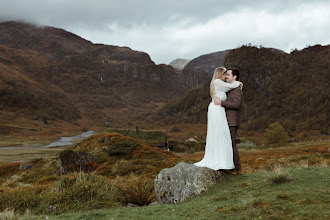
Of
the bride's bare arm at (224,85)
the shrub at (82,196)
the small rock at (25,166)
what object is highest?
the bride's bare arm at (224,85)

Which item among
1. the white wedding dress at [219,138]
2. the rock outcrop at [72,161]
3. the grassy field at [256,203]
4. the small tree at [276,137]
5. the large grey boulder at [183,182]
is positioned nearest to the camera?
the grassy field at [256,203]

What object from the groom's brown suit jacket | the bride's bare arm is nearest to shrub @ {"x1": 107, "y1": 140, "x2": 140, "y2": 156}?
the groom's brown suit jacket

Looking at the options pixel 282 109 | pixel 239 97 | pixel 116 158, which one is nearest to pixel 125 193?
pixel 239 97

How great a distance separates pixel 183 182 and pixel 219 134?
6.64ft

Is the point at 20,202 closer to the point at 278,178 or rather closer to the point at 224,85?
the point at 224,85

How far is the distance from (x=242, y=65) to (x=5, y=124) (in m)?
125

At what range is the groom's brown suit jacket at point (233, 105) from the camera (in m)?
8.59

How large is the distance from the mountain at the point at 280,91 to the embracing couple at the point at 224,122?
312ft

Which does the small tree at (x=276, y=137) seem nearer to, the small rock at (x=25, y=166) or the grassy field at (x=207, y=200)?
the small rock at (x=25, y=166)

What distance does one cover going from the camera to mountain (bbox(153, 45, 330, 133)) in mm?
105750

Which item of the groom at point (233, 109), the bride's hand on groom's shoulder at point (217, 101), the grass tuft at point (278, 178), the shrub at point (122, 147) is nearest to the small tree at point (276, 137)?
the shrub at point (122, 147)

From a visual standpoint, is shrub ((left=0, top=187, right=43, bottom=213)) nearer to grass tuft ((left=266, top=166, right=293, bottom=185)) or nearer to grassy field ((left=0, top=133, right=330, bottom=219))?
grassy field ((left=0, top=133, right=330, bottom=219))

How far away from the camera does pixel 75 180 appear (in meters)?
9.81

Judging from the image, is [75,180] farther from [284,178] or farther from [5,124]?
[5,124]
